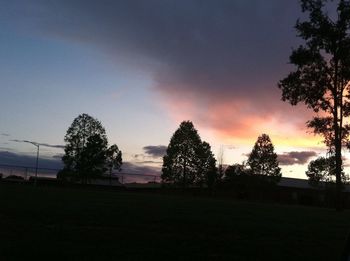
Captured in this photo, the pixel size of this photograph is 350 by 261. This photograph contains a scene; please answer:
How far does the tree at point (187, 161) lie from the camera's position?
109375 mm

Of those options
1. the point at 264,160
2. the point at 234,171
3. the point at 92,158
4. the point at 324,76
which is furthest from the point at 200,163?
the point at 324,76

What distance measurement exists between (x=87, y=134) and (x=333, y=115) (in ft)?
256

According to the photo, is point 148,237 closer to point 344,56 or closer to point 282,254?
point 282,254

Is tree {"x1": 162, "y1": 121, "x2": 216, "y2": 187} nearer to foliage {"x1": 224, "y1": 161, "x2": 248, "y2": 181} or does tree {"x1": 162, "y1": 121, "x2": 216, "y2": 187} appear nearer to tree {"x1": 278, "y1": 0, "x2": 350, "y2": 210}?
foliage {"x1": 224, "y1": 161, "x2": 248, "y2": 181}

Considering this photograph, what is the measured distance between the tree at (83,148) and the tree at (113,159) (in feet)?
14.4

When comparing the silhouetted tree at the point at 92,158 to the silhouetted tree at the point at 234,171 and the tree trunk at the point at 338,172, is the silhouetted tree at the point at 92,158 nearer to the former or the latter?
the silhouetted tree at the point at 234,171

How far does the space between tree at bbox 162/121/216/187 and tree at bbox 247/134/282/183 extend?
8.96 m

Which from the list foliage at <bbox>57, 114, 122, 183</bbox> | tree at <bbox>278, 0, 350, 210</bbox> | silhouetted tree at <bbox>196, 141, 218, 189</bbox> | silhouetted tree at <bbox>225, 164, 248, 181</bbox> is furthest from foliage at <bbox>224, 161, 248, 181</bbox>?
tree at <bbox>278, 0, 350, 210</bbox>

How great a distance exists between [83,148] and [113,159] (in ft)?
38.0

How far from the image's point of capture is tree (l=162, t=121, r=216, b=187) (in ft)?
359

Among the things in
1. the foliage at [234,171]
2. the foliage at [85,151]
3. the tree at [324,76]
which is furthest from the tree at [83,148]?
the tree at [324,76]

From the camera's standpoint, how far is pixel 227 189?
104 metres

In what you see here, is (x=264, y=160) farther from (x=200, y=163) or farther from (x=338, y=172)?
(x=338, y=172)

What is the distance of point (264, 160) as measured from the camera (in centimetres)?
10544
